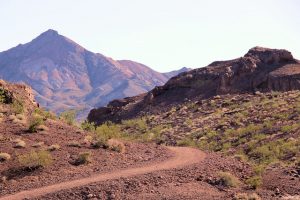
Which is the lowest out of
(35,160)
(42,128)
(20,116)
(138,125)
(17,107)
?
(138,125)

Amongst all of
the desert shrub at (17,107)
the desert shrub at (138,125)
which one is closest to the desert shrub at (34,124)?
the desert shrub at (17,107)

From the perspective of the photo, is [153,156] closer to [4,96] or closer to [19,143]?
[19,143]

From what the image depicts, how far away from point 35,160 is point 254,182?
8.84 meters

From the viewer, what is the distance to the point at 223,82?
57.9 m

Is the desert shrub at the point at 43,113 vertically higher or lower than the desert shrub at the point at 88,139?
higher

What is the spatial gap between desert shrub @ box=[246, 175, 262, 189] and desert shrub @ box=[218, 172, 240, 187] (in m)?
0.44

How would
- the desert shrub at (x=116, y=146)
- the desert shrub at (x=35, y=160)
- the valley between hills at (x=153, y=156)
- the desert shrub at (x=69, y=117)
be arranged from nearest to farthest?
1. the valley between hills at (x=153, y=156)
2. the desert shrub at (x=35, y=160)
3. the desert shrub at (x=116, y=146)
4. the desert shrub at (x=69, y=117)

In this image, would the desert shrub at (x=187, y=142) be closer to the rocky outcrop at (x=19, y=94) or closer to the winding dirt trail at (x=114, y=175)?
the winding dirt trail at (x=114, y=175)

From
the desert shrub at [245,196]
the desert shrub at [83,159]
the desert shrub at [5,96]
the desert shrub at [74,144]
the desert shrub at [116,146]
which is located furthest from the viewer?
the desert shrub at [5,96]

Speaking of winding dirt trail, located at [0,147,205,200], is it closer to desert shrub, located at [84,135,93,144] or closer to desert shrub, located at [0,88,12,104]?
desert shrub, located at [84,135,93,144]

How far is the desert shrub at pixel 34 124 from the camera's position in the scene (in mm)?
23164

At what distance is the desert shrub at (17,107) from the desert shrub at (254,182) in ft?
43.7

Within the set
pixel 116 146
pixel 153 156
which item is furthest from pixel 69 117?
pixel 153 156

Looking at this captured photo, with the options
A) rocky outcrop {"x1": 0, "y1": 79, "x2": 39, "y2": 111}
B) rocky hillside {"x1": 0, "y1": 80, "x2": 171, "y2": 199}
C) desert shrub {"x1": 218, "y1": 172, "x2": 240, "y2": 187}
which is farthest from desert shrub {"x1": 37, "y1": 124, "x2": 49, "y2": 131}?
desert shrub {"x1": 218, "y1": 172, "x2": 240, "y2": 187}
